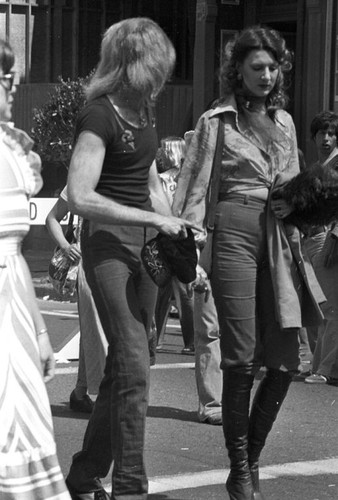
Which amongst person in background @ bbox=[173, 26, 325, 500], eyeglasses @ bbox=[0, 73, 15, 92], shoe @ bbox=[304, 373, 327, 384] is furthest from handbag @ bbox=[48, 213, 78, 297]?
eyeglasses @ bbox=[0, 73, 15, 92]

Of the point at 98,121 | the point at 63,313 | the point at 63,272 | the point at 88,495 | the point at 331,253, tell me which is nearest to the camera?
the point at 98,121

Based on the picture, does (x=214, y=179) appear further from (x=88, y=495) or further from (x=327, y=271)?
(x=327, y=271)

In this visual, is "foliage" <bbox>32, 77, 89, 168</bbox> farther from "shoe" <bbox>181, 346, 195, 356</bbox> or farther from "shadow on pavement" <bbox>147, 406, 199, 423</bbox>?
"shadow on pavement" <bbox>147, 406, 199, 423</bbox>

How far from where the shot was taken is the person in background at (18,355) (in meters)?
3.86

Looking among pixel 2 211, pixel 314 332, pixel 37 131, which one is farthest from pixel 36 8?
pixel 2 211

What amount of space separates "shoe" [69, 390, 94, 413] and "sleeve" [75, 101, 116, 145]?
2.89 meters

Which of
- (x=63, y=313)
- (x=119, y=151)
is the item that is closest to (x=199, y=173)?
(x=119, y=151)

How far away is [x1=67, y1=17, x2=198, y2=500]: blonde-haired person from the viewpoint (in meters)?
5.02

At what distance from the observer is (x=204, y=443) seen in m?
6.81

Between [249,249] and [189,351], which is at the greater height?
[249,249]

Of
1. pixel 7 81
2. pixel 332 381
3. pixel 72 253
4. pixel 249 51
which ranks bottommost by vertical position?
pixel 332 381

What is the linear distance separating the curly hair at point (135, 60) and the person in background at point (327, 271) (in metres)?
3.70

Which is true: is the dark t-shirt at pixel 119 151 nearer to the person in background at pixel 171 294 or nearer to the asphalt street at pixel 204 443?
the asphalt street at pixel 204 443

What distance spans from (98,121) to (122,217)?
41 cm
